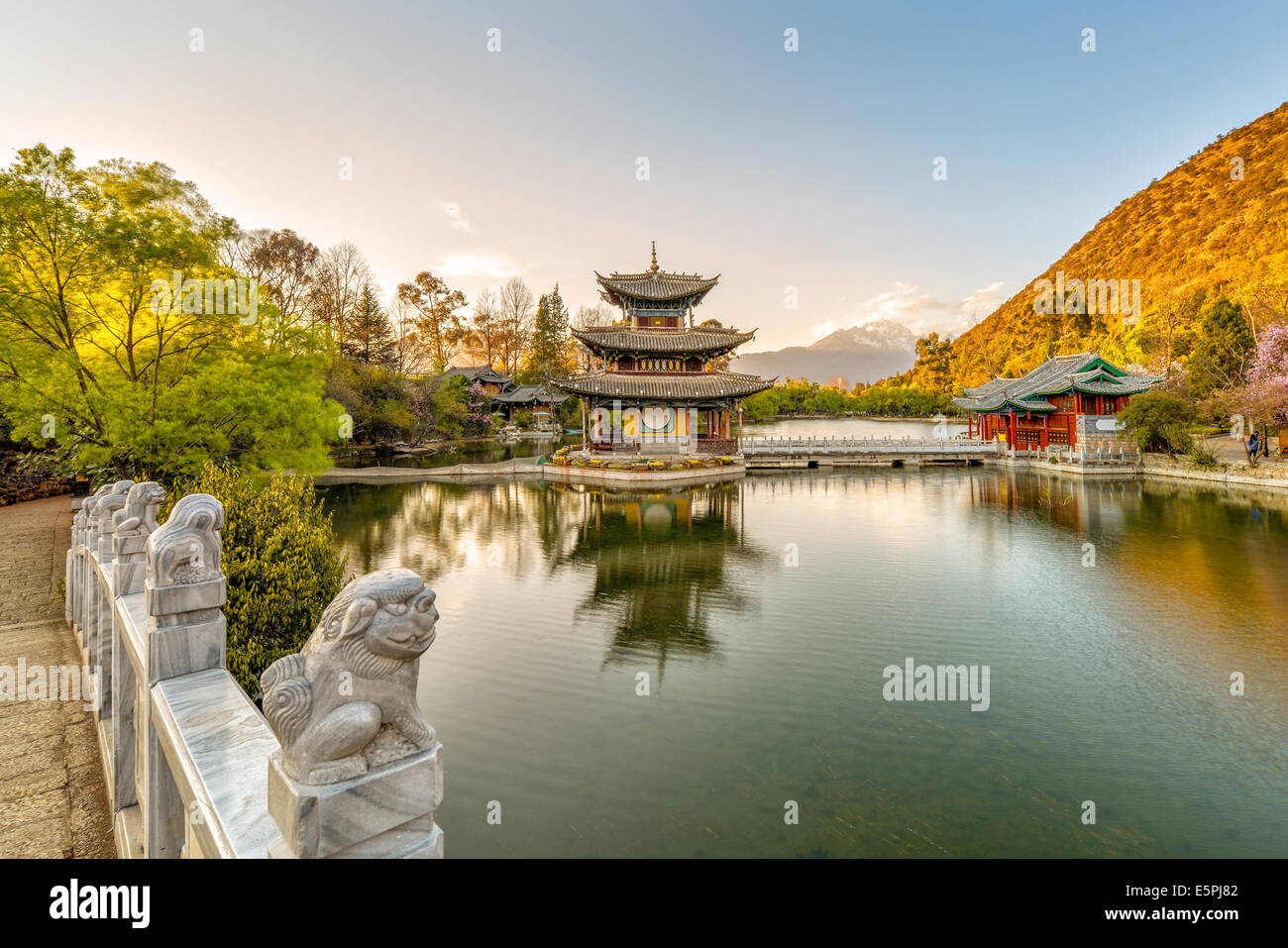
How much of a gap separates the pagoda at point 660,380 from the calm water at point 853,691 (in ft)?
51.5

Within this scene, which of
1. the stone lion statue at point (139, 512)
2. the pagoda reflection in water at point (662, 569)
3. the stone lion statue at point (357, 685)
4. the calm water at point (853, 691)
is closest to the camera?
the stone lion statue at point (357, 685)

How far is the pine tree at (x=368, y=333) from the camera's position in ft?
137

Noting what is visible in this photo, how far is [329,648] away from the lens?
169 cm

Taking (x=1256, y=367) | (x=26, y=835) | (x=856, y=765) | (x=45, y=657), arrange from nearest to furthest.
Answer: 1. (x=26, y=835)
2. (x=856, y=765)
3. (x=45, y=657)
4. (x=1256, y=367)

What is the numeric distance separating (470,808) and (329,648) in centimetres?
429

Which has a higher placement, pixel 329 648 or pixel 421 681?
pixel 329 648

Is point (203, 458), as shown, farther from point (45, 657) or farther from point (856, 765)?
point (856, 765)

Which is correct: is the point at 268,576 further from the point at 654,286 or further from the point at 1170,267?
the point at 1170,267

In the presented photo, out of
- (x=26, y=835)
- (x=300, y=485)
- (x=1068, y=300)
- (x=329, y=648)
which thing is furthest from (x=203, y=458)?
(x=1068, y=300)

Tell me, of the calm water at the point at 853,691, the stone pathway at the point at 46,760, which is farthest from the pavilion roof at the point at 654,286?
the stone pathway at the point at 46,760

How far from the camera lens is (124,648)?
370 centimetres

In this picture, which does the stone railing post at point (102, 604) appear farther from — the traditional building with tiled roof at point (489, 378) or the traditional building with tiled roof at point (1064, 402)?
the traditional building with tiled roof at point (489, 378)

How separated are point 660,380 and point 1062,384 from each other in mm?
20803
